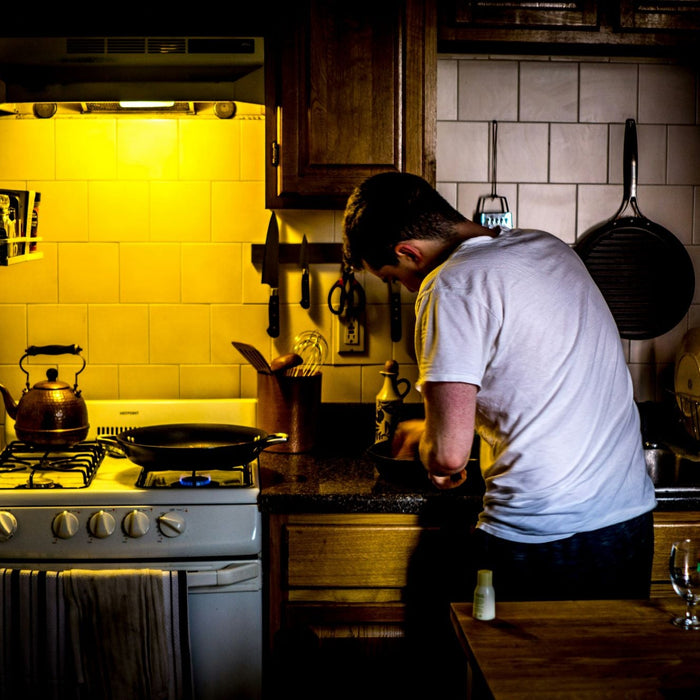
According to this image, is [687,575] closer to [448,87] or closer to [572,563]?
[572,563]

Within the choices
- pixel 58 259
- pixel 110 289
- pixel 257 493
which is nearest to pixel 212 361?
pixel 110 289

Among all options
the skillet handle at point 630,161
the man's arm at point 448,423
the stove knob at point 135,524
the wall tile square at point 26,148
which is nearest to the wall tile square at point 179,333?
A: the wall tile square at point 26,148

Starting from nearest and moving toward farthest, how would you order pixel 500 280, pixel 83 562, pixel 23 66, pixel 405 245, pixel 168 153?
1. pixel 500 280
2. pixel 405 245
3. pixel 83 562
4. pixel 23 66
5. pixel 168 153

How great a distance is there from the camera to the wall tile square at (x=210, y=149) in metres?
2.75

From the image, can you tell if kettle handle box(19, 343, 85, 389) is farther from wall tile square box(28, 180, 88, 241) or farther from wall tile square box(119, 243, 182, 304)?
wall tile square box(28, 180, 88, 241)

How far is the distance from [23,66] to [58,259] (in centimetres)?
62

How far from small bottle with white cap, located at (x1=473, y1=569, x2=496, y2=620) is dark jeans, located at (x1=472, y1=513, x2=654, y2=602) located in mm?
473

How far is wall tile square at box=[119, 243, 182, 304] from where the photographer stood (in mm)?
2783

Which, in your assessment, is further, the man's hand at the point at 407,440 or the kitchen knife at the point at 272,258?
the kitchen knife at the point at 272,258

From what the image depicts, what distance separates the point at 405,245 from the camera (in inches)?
72.2

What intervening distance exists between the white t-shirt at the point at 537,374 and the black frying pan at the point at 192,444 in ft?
2.13

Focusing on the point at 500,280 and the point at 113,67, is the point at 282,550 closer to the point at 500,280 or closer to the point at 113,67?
the point at 500,280

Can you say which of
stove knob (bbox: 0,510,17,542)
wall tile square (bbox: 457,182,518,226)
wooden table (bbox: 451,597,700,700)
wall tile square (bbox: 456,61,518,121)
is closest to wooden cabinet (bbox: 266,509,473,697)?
stove knob (bbox: 0,510,17,542)

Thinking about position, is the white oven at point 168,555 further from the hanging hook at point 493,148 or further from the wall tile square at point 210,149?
the hanging hook at point 493,148
